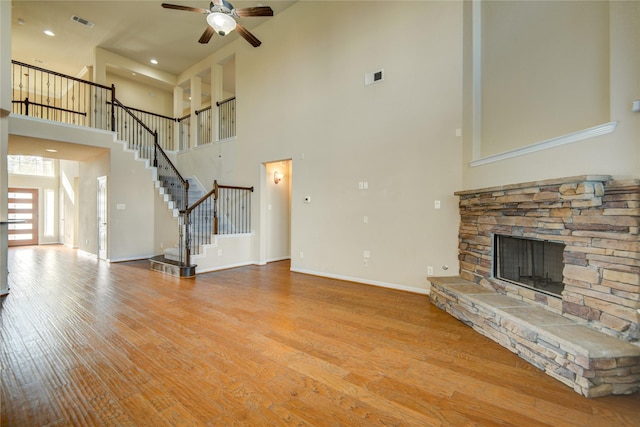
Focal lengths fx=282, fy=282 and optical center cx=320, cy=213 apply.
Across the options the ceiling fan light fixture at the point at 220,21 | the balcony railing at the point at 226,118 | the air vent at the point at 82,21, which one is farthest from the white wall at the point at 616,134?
the air vent at the point at 82,21

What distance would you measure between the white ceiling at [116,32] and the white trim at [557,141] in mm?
5266

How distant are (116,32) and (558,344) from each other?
10.2 meters

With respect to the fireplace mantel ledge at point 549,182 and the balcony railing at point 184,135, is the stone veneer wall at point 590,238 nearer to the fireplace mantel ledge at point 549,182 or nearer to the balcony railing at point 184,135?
the fireplace mantel ledge at point 549,182

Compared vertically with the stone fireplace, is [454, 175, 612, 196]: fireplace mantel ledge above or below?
above

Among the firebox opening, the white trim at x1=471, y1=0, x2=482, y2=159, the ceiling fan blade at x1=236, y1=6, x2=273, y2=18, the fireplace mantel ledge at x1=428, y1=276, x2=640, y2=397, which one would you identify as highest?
the ceiling fan blade at x1=236, y1=6, x2=273, y2=18

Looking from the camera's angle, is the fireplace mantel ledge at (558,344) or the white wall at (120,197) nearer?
the fireplace mantel ledge at (558,344)

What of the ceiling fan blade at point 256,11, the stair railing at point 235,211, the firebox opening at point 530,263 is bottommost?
the firebox opening at point 530,263

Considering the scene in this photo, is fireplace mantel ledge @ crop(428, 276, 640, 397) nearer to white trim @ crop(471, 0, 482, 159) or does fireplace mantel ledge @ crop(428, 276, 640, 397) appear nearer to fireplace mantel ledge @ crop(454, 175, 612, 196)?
fireplace mantel ledge @ crop(454, 175, 612, 196)

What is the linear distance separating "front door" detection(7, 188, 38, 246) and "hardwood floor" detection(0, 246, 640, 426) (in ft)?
A: 28.6

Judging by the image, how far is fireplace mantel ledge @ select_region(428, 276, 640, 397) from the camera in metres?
1.91

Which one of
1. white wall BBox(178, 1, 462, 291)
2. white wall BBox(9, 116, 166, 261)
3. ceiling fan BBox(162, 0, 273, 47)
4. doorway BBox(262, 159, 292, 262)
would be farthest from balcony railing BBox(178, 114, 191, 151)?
ceiling fan BBox(162, 0, 273, 47)

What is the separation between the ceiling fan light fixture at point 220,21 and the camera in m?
3.99

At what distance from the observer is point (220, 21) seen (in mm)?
4039

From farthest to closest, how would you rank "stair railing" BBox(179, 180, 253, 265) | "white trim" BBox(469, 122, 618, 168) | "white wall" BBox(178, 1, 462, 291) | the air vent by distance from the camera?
the air vent
"stair railing" BBox(179, 180, 253, 265)
"white wall" BBox(178, 1, 462, 291)
"white trim" BBox(469, 122, 618, 168)
